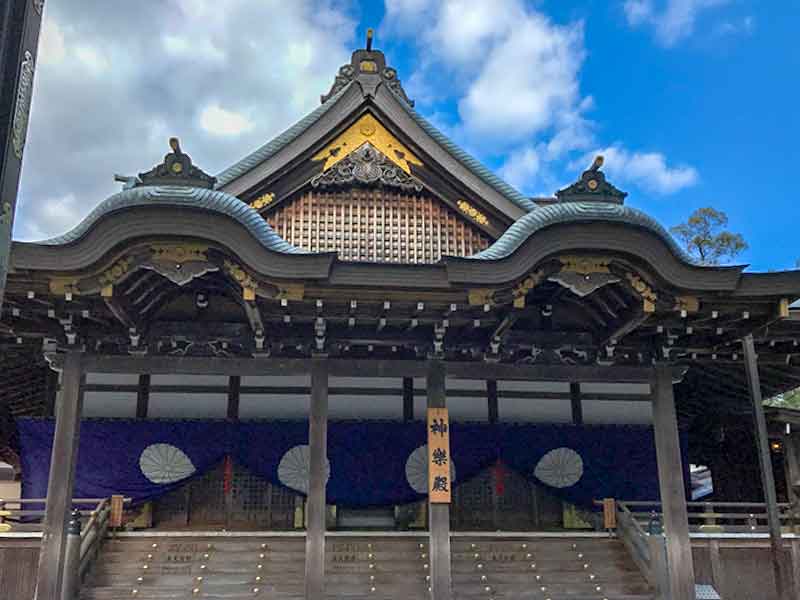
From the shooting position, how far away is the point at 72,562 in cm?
927

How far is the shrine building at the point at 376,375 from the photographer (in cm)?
843

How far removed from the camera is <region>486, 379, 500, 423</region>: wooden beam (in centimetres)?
1288

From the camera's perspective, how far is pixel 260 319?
9039 mm

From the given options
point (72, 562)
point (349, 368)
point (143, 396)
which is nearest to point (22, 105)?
point (349, 368)

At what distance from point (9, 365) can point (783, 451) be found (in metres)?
15.5

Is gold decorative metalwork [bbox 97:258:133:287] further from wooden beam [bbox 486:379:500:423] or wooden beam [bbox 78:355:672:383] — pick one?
wooden beam [bbox 486:379:500:423]

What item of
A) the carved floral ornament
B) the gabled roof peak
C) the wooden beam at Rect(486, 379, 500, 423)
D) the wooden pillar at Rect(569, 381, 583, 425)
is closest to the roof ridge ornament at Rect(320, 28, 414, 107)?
the gabled roof peak

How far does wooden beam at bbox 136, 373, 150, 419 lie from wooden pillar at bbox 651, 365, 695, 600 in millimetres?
8437

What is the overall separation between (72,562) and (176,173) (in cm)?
532

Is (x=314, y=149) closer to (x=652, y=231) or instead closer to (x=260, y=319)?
(x=260, y=319)

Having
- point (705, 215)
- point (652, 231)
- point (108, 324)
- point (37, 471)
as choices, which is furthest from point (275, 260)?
point (705, 215)

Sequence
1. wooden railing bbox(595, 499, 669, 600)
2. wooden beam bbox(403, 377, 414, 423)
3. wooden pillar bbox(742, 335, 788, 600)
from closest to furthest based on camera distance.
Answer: wooden railing bbox(595, 499, 669, 600), wooden pillar bbox(742, 335, 788, 600), wooden beam bbox(403, 377, 414, 423)

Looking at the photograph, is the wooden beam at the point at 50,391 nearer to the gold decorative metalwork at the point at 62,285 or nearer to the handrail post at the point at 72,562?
the handrail post at the point at 72,562

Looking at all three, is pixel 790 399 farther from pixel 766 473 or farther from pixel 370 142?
pixel 370 142
